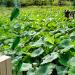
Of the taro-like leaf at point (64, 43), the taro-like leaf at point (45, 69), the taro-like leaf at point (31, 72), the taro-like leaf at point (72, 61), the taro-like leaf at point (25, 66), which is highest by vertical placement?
the taro-like leaf at point (64, 43)

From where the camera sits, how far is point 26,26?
141 inches

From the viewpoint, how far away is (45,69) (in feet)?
6.61

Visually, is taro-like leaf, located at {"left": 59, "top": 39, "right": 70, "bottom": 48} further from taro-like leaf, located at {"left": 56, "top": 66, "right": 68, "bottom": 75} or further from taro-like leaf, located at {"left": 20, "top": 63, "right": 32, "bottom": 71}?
taro-like leaf, located at {"left": 20, "top": 63, "right": 32, "bottom": 71}

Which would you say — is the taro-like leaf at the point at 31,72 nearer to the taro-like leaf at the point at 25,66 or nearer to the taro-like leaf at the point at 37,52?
the taro-like leaf at the point at 25,66

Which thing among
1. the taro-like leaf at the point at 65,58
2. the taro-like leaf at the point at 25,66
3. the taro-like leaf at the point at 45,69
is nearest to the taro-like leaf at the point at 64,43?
the taro-like leaf at the point at 65,58

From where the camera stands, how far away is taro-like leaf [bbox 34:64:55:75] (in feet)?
6.52

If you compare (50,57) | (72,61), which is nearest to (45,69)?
(50,57)

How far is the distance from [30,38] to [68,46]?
2.24 feet

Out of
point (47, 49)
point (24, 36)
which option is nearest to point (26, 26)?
point (24, 36)

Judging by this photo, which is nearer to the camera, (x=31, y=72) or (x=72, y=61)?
(x=72, y=61)

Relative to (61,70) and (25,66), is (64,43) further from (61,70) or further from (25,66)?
(25,66)

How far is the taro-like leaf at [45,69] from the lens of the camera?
78.2 inches

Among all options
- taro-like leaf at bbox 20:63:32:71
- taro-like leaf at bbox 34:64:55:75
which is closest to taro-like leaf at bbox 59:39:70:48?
taro-like leaf at bbox 34:64:55:75

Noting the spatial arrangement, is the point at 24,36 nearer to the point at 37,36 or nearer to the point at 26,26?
the point at 37,36
